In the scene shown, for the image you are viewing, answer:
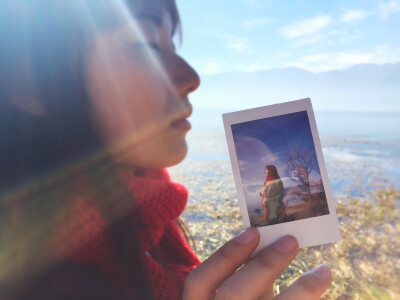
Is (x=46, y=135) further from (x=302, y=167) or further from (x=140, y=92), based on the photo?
(x=302, y=167)

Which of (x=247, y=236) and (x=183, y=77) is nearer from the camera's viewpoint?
(x=247, y=236)

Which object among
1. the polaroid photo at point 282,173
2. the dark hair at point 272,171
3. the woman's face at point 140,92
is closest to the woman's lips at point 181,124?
the woman's face at point 140,92

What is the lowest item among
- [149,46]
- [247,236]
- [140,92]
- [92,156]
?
[247,236]

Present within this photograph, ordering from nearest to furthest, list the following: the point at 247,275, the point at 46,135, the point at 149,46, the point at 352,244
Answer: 1. the point at 247,275
2. the point at 46,135
3. the point at 149,46
4. the point at 352,244

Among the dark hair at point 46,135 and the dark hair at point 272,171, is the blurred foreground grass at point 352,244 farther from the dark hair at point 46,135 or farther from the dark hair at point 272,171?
the dark hair at point 46,135

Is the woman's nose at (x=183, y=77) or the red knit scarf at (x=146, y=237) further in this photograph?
the woman's nose at (x=183, y=77)

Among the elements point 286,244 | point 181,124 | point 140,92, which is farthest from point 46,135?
point 286,244

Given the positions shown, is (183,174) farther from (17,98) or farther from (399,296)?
(17,98)

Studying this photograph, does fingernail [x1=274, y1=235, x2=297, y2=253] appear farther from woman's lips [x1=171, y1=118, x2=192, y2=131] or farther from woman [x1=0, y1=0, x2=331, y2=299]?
woman's lips [x1=171, y1=118, x2=192, y2=131]
